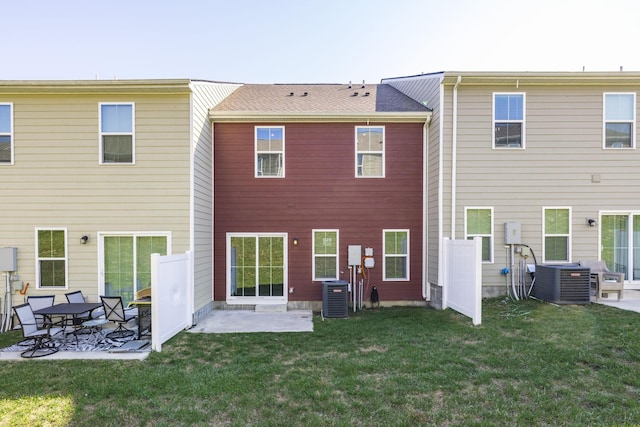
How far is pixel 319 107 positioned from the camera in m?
9.01

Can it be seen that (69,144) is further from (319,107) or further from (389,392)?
(389,392)

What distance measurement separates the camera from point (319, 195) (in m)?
8.70

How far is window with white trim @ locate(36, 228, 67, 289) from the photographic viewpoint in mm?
7348

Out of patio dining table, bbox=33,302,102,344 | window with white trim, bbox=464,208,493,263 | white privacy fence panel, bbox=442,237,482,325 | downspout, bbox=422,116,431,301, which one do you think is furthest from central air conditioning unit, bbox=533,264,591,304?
patio dining table, bbox=33,302,102,344

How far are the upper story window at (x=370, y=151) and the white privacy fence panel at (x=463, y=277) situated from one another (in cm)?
257

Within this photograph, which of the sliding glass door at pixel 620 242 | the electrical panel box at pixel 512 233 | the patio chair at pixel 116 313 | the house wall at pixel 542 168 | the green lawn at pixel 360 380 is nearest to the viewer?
the green lawn at pixel 360 380

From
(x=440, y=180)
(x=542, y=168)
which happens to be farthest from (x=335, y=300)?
(x=542, y=168)

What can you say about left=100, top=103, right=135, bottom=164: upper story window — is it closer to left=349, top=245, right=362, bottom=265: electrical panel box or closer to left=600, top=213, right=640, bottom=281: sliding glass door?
left=349, top=245, right=362, bottom=265: electrical panel box

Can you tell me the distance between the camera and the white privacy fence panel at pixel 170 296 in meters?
5.54

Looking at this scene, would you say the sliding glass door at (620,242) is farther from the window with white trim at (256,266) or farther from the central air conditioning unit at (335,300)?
the window with white trim at (256,266)

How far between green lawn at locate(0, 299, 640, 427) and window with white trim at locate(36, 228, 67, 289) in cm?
144

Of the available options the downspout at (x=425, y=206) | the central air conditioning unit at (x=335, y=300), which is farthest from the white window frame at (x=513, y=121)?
the central air conditioning unit at (x=335, y=300)

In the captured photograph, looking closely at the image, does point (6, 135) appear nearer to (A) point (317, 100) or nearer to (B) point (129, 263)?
(B) point (129, 263)

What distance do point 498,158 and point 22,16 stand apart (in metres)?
14.3
